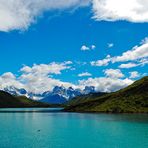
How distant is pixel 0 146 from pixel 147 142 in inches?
1979

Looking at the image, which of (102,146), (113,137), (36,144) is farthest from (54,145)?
(113,137)

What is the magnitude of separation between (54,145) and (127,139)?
30.2 m

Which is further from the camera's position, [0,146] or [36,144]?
[36,144]

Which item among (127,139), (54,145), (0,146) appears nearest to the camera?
(0,146)

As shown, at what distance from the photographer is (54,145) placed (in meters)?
100

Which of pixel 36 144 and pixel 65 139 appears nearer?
pixel 36 144

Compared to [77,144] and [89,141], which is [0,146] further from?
[89,141]

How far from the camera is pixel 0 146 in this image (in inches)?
3708

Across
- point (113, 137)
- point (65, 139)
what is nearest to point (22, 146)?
point (65, 139)

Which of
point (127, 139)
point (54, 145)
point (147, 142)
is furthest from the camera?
point (127, 139)

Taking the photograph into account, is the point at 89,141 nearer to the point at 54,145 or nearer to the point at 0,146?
the point at 54,145

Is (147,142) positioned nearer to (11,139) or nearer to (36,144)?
(36,144)

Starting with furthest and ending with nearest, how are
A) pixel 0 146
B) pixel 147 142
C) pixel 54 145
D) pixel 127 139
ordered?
1. pixel 127 139
2. pixel 147 142
3. pixel 54 145
4. pixel 0 146

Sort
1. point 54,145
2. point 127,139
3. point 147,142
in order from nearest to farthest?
point 54,145
point 147,142
point 127,139
